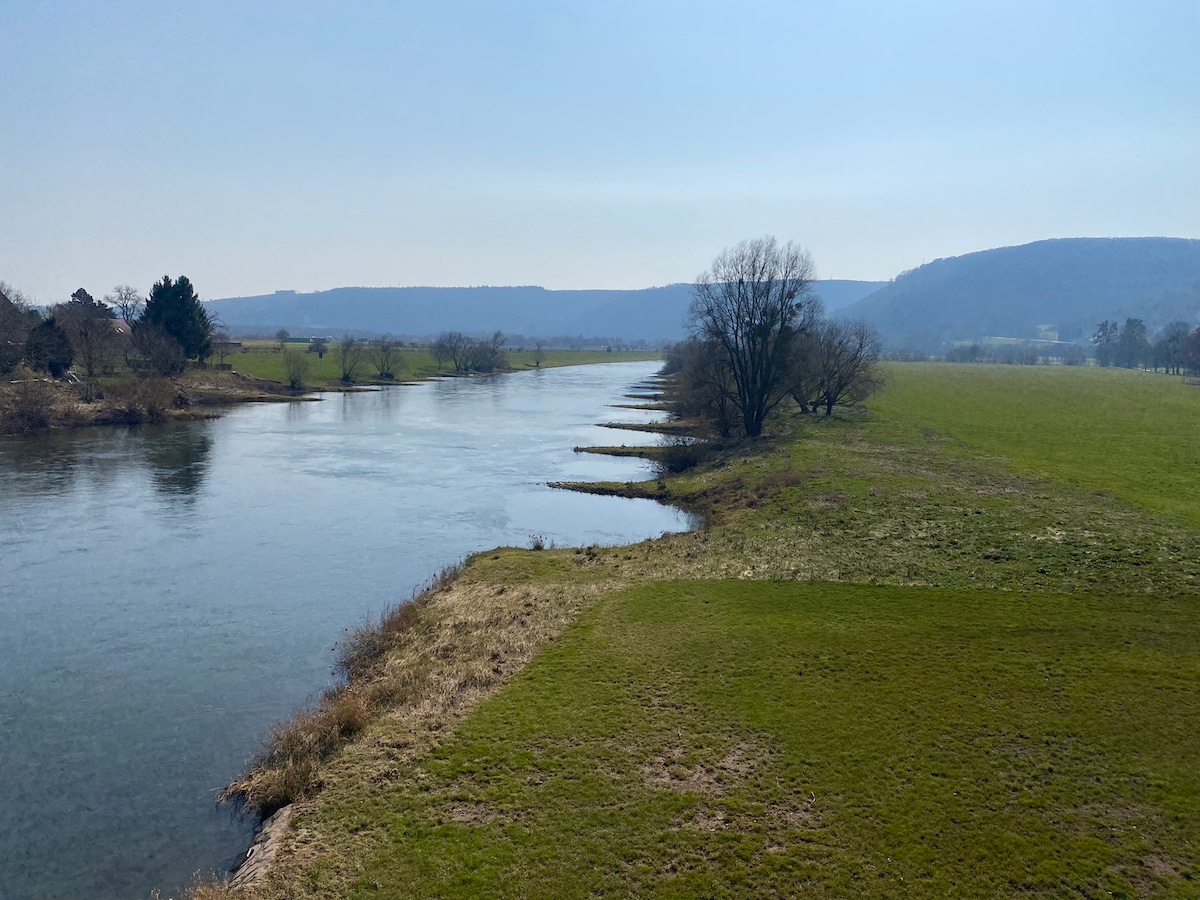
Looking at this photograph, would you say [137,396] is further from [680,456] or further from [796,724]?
[796,724]

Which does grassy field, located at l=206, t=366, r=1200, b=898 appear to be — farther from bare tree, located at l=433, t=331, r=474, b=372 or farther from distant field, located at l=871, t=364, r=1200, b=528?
bare tree, located at l=433, t=331, r=474, b=372

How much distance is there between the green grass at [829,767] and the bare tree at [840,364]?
45.3m

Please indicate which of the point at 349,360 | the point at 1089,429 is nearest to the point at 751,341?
the point at 1089,429

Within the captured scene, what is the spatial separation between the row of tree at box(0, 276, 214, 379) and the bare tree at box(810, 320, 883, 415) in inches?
2811

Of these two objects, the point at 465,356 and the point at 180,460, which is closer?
the point at 180,460

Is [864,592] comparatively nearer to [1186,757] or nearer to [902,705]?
[902,705]

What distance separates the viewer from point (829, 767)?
1152 centimetres

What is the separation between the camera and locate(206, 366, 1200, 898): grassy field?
957cm

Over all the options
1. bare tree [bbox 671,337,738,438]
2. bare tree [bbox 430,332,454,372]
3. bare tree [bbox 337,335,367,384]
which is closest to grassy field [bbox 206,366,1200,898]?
bare tree [bbox 671,337,738,438]

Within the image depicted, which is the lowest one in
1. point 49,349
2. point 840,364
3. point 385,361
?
point 840,364

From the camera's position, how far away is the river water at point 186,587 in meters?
12.2

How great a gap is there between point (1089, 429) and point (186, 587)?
5304cm

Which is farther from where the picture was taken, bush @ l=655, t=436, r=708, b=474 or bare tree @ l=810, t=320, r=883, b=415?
bare tree @ l=810, t=320, r=883, b=415

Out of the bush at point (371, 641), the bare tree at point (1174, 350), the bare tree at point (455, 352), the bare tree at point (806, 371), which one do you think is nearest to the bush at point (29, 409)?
the bush at point (371, 641)
